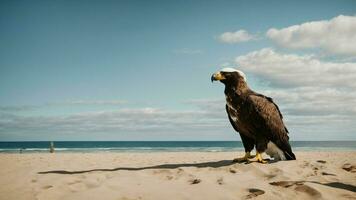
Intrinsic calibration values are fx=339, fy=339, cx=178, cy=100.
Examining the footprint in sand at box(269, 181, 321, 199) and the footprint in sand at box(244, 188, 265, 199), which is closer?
the footprint in sand at box(269, 181, 321, 199)

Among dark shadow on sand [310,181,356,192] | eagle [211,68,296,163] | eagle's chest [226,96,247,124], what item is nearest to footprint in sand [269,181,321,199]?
dark shadow on sand [310,181,356,192]

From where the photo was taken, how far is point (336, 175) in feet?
17.4

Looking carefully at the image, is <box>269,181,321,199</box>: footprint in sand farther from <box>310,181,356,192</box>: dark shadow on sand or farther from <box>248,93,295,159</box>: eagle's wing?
<box>248,93,295,159</box>: eagle's wing

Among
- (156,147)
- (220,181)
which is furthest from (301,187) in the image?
(156,147)

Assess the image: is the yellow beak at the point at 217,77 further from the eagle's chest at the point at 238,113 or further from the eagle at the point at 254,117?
the eagle's chest at the point at 238,113

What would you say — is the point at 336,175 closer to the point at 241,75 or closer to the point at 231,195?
the point at 231,195

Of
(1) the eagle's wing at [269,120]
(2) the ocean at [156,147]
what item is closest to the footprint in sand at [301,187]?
(1) the eagle's wing at [269,120]

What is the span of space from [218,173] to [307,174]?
59.0 inches

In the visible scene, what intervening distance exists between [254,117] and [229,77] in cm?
112

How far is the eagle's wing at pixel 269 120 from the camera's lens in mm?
7254

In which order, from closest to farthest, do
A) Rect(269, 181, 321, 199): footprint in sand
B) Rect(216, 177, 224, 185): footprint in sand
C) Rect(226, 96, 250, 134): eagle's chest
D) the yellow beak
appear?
Rect(269, 181, 321, 199): footprint in sand
Rect(216, 177, 224, 185): footprint in sand
Rect(226, 96, 250, 134): eagle's chest
the yellow beak

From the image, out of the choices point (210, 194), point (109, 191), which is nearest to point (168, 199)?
point (210, 194)

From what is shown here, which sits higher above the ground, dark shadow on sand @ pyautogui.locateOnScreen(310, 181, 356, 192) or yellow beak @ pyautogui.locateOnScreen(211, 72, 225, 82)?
yellow beak @ pyautogui.locateOnScreen(211, 72, 225, 82)

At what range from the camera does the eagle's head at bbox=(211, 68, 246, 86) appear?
25.3 feet
